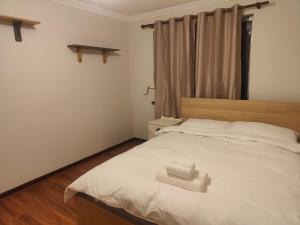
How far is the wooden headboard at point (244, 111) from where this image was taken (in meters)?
2.45

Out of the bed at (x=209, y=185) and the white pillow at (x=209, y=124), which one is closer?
the bed at (x=209, y=185)

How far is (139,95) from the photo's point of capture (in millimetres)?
3969

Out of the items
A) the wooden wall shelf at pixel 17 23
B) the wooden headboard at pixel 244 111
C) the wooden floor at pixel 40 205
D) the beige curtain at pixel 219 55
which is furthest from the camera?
the beige curtain at pixel 219 55

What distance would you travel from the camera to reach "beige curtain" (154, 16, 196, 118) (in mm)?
3125

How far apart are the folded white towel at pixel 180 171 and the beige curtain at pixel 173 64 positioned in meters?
1.93

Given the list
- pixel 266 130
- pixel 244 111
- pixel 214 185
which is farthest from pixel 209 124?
pixel 214 185

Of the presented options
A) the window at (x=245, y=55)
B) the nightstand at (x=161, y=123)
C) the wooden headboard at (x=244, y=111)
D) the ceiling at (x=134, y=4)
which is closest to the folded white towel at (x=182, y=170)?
the wooden headboard at (x=244, y=111)

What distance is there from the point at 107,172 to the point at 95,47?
2.10m

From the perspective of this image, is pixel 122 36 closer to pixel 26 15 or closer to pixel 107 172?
pixel 26 15

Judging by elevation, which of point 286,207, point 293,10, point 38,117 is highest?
point 293,10

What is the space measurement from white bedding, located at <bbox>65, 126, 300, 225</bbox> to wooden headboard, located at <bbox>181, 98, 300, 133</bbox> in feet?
1.81

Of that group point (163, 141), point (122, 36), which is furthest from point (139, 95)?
point (163, 141)

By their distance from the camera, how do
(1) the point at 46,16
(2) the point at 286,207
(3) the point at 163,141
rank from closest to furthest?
(2) the point at 286,207 < (3) the point at 163,141 < (1) the point at 46,16

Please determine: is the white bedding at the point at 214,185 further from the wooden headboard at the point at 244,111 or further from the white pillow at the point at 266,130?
the wooden headboard at the point at 244,111
